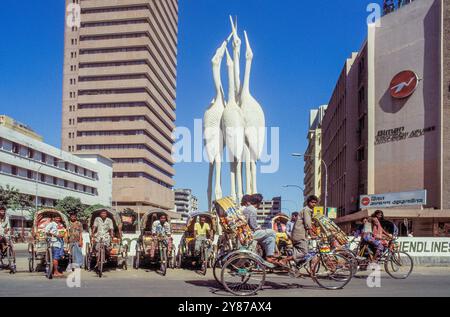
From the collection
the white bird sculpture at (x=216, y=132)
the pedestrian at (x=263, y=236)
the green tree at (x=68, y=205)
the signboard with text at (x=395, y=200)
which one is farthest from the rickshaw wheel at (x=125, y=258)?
the green tree at (x=68, y=205)

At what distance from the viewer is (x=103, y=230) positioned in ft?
44.0

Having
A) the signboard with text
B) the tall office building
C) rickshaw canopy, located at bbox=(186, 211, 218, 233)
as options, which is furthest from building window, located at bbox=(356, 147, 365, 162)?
the tall office building

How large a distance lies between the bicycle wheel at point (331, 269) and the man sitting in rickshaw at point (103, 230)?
5.95m

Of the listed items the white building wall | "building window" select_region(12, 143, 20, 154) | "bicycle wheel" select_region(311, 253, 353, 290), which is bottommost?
"bicycle wheel" select_region(311, 253, 353, 290)

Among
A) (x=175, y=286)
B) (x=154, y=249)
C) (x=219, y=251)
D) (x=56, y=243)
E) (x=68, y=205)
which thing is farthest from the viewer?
(x=68, y=205)

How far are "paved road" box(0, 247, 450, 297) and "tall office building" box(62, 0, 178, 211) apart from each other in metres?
80.3

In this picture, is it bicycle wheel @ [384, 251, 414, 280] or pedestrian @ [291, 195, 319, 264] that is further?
bicycle wheel @ [384, 251, 414, 280]

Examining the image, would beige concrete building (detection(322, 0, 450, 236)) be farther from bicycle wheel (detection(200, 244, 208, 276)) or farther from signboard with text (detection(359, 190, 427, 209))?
bicycle wheel (detection(200, 244, 208, 276))

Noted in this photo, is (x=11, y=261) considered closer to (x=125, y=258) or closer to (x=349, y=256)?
(x=125, y=258)

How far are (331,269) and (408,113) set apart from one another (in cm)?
3403

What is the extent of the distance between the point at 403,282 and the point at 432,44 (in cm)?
3245

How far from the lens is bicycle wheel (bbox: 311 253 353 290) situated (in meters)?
10.0

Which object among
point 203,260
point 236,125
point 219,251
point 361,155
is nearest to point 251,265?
point 203,260
